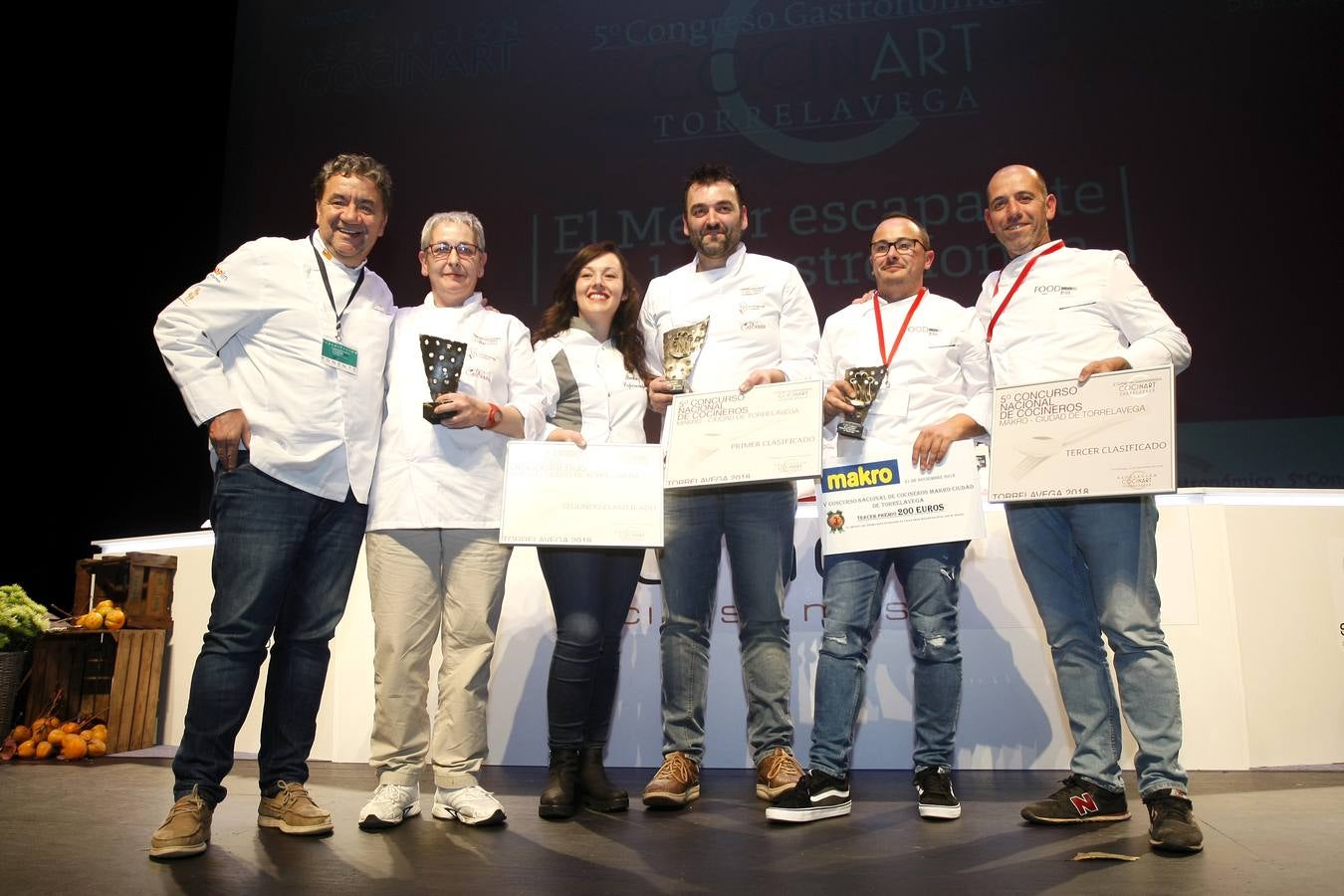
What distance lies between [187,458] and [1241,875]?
5.35 metres

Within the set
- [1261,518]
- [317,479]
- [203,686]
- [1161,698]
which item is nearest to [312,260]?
[317,479]

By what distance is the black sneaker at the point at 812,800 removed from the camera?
2086 mm

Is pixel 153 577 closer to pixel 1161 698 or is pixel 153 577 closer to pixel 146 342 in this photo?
pixel 146 342

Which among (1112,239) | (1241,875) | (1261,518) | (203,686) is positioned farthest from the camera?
(1112,239)

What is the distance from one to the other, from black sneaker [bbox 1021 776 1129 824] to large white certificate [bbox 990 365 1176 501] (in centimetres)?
69

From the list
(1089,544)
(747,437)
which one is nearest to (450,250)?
(747,437)

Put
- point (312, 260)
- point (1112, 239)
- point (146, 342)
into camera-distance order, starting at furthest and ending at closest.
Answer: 1. point (146, 342)
2. point (1112, 239)
3. point (312, 260)

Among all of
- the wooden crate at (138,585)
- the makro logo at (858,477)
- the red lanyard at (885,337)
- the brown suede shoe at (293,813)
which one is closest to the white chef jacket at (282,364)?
the brown suede shoe at (293,813)

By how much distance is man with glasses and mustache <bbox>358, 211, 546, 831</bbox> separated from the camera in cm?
223

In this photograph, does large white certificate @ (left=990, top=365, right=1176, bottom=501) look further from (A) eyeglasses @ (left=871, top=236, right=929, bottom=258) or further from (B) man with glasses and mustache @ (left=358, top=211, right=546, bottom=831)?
(B) man with glasses and mustache @ (left=358, top=211, right=546, bottom=831)

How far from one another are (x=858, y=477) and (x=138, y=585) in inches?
129

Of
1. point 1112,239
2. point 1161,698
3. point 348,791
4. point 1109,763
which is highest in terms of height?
point 1112,239

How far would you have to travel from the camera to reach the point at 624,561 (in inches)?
95.4

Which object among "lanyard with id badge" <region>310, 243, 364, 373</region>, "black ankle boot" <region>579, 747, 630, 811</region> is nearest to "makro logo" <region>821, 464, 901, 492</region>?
"black ankle boot" <region>579, 747, 630, 811</region>
